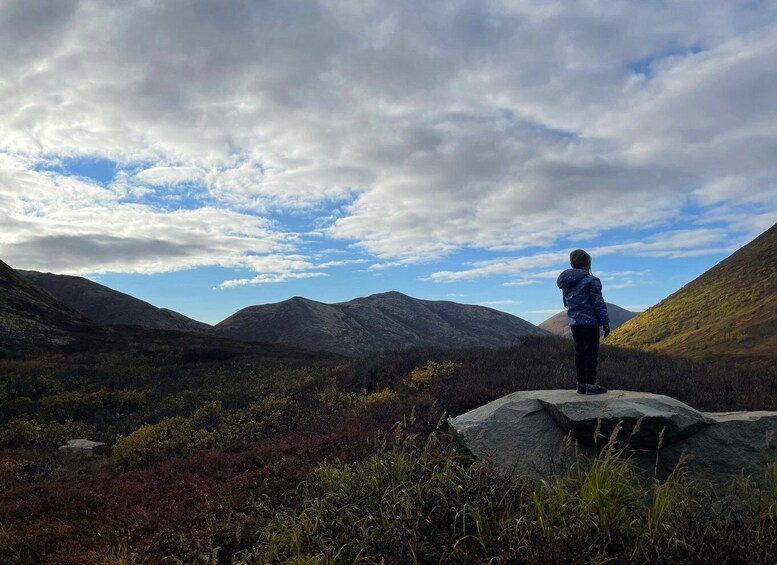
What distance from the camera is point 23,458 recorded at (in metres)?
11.7

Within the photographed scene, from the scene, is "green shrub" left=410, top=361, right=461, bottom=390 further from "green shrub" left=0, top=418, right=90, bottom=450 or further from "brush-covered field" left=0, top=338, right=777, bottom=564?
"green shrub" left=0, top=418, right=90, bottom=450

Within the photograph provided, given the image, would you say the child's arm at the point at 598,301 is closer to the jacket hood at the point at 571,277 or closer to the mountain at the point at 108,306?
the jacket hood at the point at 571,277

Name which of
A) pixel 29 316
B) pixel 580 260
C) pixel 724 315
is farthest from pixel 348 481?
pixel 29 316

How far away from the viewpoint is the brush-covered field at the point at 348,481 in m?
4.33

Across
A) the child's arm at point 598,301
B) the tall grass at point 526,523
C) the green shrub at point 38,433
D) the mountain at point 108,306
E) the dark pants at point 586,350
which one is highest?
the mountain at point 108,306

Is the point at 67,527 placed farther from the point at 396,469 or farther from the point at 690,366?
the point at 690,366

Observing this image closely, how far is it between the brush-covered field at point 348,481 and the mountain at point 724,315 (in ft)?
39.5

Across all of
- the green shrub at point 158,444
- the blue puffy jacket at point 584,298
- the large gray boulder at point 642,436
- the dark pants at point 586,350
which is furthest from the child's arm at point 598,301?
the green shrub at point 158,444

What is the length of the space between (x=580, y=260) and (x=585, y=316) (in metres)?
1.00

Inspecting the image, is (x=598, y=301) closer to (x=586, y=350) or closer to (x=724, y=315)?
(x=586, y=350)

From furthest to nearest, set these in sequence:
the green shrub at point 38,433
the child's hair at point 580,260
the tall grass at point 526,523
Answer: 1. the green shrub at point 38,433
2. the child's hair at point 580,260
3. the tall grass at point 526,523

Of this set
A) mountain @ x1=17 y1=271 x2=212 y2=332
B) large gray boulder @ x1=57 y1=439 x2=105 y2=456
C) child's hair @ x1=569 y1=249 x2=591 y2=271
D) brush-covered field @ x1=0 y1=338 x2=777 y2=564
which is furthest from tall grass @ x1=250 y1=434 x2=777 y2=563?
mountain @ x1=17 y1=271 x2=212 y2=332

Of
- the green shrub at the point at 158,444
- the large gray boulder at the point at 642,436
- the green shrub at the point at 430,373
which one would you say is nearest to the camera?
the large gray boulder at the point at 642,436

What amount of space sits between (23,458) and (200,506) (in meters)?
7.22
